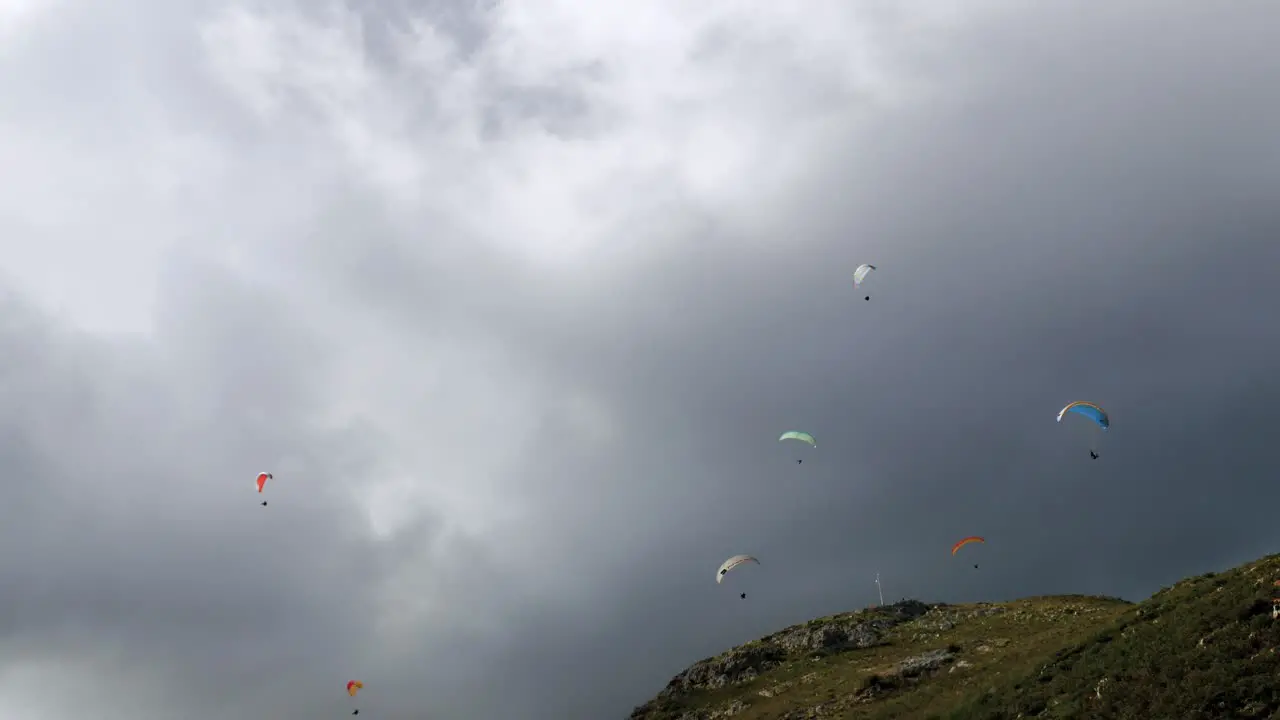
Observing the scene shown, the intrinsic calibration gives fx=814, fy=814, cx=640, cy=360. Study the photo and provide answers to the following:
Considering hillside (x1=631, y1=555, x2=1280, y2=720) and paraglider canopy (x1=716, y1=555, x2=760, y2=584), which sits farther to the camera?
paraglider canopy (x1=716, y1=555, x2=760, y2=584)

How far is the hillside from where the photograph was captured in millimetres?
41594

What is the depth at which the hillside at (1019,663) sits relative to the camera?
4159 cm

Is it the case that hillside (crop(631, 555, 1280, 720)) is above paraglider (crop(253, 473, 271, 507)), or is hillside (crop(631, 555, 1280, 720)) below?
below

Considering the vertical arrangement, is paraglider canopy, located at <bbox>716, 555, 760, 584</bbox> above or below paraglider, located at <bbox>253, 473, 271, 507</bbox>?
below

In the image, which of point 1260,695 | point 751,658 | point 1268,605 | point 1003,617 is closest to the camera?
point 1260,695

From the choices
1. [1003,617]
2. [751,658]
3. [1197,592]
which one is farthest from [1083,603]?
[1197,592]

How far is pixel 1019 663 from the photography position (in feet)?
203

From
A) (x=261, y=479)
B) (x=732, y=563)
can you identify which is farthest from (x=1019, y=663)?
(x=261, y=479)

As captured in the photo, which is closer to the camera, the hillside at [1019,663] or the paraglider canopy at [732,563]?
the hillside at [1019,663]

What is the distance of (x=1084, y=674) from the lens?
48.8 m

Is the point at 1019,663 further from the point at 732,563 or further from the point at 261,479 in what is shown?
the point at 261,479

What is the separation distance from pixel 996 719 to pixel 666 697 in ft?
209

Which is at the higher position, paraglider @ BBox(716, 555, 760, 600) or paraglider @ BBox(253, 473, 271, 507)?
paraglider @ BBox(253, 473, 271, 507)

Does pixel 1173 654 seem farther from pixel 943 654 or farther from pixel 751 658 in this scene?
pixel 751 658
